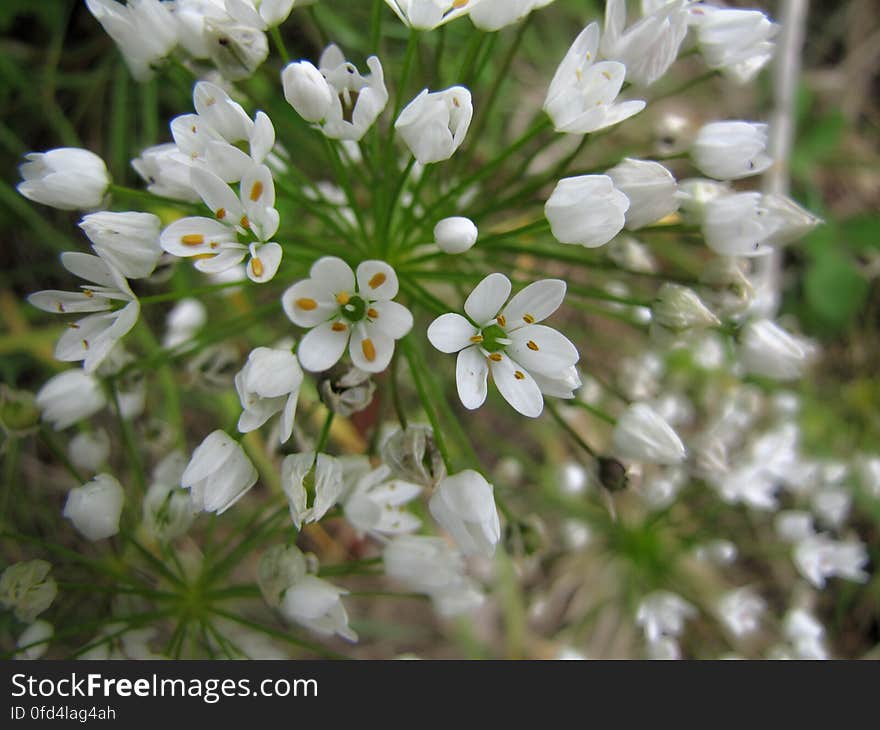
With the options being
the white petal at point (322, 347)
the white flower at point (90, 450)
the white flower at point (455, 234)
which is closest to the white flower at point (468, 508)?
the white petal at point (322, 347)

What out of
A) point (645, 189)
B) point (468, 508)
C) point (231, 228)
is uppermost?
point (231, 228)

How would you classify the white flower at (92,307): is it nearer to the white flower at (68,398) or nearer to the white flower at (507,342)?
the white flower at (68,398)

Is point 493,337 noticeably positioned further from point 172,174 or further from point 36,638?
point 36,638

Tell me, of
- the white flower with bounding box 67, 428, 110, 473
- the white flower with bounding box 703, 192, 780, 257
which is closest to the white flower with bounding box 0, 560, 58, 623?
the white flower with bounding box 67, 428, 110, 473

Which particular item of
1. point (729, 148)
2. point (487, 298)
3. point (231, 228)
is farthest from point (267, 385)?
point (729, 148)

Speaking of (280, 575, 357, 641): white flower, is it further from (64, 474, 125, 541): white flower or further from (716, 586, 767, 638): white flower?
(716, 586, 767, 638): white flower
